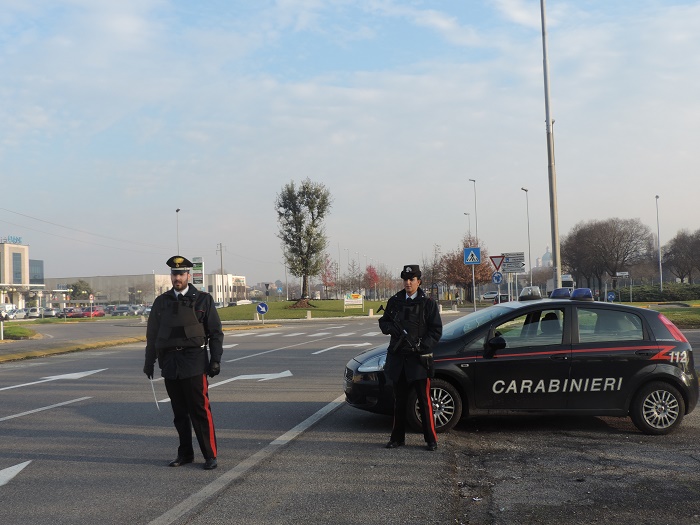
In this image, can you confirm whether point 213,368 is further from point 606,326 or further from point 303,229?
point 303,229

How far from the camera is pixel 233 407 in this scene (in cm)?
979

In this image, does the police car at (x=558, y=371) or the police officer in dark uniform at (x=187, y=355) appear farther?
the police car at (x=558, y=371)

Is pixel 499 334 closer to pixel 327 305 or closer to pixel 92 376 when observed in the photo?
pixel 92 376

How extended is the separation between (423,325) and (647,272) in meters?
91.9

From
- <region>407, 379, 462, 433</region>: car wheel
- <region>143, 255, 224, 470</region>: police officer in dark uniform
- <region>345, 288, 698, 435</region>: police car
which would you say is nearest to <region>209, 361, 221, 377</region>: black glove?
<region>143, 255, 224, 470</region>: police officer in dark uniform

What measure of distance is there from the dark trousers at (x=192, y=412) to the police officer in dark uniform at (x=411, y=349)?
5.93 ft

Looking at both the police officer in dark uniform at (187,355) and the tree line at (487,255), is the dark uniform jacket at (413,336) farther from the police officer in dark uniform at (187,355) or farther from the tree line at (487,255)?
the tree line at (487,255)

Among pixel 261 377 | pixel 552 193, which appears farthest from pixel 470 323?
pixel 552 193

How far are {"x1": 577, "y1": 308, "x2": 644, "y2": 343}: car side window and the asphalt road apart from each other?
107 cm

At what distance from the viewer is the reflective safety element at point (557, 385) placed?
7.50 metres

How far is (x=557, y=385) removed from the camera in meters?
7.55

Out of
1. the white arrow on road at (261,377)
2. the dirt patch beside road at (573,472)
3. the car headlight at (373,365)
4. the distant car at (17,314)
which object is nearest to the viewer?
the dirt patch beside road at (573,472)

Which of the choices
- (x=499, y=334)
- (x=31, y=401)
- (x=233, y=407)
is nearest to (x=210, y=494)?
(x=499, y=334)

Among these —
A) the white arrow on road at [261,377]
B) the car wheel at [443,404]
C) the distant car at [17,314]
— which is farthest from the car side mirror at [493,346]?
the distant car at [17,314]
